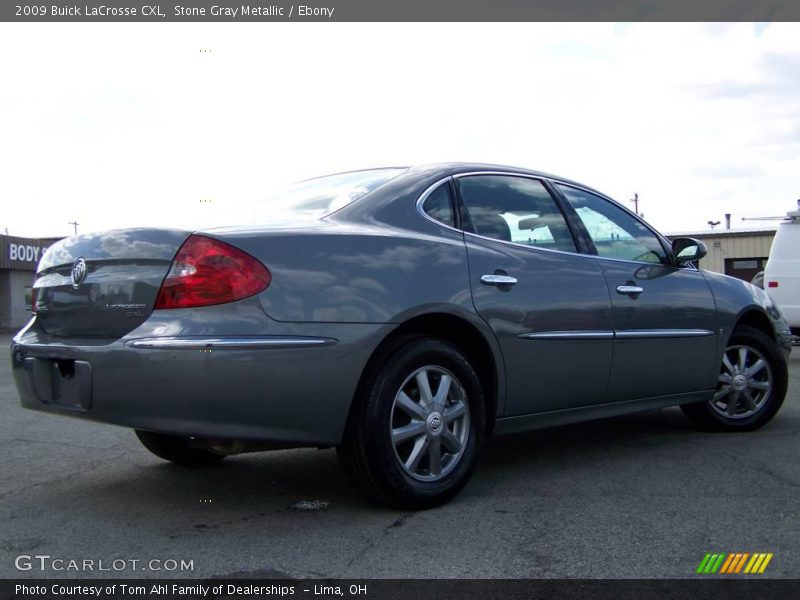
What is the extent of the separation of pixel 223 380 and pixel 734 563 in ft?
6.30

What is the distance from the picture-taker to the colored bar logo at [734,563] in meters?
2.78

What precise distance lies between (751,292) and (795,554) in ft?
9.51

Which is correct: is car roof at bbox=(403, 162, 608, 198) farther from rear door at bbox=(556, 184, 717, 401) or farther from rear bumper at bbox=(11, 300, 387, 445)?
rear bumper at bbox=(11, 300, 387, 445)

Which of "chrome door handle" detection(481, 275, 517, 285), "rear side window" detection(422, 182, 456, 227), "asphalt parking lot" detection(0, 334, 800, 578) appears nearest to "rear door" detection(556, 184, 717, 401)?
"asphalt parking lot" detection(0, 334, 800, 578)

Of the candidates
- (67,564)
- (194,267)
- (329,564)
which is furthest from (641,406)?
(67,564)

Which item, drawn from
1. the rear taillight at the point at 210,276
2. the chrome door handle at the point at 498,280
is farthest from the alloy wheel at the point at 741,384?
the rear taillight at the point at 210,276

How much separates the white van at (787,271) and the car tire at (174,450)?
9475 millimetres

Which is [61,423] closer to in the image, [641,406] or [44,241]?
[641,406]

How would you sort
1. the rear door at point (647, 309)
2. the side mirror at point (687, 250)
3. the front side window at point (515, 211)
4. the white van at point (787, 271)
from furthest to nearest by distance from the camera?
1. the white van at point (787, 271)
2. the side mirror at point (687, 250)
3. the rear door at point (647, 309)
4. the front side window at point (515, 211)

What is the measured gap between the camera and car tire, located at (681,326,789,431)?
208 inches

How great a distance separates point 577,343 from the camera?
414cm

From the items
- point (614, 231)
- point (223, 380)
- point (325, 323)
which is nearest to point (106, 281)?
point (223, 380)

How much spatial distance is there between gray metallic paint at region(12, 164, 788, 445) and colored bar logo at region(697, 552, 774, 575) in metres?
1.23

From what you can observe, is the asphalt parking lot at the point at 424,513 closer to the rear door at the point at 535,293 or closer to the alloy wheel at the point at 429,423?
the alloy wheel at the point at 429,423
